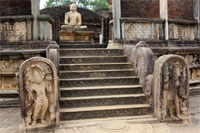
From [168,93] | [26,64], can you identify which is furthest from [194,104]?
[26,64]

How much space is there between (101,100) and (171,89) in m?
1.53

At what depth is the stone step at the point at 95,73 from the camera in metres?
4.96

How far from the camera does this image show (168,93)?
154 inches

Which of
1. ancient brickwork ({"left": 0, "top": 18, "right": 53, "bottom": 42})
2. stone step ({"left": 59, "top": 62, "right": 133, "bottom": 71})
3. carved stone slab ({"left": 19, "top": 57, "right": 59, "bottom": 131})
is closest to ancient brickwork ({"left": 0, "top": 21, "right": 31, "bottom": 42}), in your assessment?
ancient brickwork ({"left": 0, "top": 18, "right": 53, "bottom": 42})

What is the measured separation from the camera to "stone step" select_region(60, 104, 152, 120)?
3932mm

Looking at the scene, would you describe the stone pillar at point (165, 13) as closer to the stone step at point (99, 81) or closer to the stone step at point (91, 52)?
the stone step at point (91, 52)

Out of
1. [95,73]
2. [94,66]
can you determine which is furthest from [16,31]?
[95,73]

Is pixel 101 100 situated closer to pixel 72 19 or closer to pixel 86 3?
pixel 72 19

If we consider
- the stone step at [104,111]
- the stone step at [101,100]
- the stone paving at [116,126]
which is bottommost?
the stone paving at [116,126]

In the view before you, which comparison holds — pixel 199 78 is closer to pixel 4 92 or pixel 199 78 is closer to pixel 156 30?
pixel 156 30

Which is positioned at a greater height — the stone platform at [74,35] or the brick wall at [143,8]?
the brick wall at [143,8]

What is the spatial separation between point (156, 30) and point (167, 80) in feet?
11.8

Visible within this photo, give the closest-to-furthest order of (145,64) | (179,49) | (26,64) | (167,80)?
1. (26,64)
2. (167,80)
3. (145,64)
4. (179,49)

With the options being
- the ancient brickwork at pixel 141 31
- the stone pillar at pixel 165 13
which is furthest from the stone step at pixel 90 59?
the stone pillar at pixel 165 13
